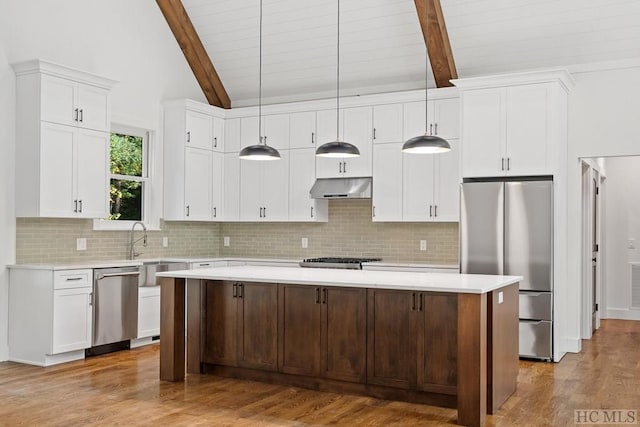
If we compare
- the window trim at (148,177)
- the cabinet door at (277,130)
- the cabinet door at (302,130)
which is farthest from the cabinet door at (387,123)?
the window trim at (148,177)

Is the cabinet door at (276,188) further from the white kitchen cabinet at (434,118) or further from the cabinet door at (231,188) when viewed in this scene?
the white kitchen cabinet at (434,118)

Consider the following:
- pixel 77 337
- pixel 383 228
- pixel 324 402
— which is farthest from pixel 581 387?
pixel 77 337

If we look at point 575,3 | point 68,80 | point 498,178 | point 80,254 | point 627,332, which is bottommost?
point 627,332

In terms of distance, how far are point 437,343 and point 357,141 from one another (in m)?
3.83

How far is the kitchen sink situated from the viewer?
24.0 feet

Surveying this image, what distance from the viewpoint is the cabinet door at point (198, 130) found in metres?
8.41

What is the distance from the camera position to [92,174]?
6.96m

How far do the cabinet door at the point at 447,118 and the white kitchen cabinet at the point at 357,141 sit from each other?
84 cm

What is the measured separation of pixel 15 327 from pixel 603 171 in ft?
26.0

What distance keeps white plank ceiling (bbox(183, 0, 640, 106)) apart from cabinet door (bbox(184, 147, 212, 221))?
120cm

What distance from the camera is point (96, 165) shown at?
7000 mm

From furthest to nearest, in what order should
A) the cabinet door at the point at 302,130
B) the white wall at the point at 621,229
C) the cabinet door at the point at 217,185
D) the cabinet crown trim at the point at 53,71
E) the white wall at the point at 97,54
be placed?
the white wall at the point at 621,229 < the cabinet door at the point at 217,185 < the cabinet door at the point at 302,130 < the white wall at the point at 97,54 < the cabinet crown trim at the point at 53,71

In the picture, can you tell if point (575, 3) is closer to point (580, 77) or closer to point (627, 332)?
point (580, 77)

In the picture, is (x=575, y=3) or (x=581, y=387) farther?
(x=575, y=3)
